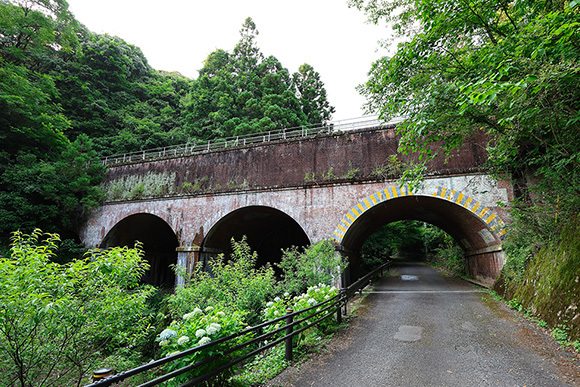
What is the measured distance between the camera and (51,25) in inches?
743

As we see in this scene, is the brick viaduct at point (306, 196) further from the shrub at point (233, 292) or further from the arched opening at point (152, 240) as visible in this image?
the shrub at point (233, 292)

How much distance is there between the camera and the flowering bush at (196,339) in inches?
113

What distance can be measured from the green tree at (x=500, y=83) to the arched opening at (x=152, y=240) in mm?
14519

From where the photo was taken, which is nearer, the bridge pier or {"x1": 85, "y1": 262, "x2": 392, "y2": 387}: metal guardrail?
{"x1": 85, "y1": 262, "x2": 392, "y2": 387}: metal guardrail

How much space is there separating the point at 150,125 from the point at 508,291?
2862 cm

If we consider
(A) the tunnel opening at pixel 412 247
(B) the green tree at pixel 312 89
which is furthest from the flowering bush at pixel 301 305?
(B) the green tree at pixel 312 89

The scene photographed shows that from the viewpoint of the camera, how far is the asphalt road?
367 cm

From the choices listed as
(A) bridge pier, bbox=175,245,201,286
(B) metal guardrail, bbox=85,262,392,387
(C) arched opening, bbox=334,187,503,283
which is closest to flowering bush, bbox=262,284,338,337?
(B) metal guardrail, bbox=85,262,392,387

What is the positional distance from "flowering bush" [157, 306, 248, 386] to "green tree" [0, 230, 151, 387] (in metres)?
1.57

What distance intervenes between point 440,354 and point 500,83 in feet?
13.8

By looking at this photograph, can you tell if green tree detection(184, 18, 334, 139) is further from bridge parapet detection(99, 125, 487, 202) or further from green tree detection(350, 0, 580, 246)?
green tree detection(350, 0, 580, 246)

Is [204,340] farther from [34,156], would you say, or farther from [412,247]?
[412,247]

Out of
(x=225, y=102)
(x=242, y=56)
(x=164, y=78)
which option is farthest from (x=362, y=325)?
(x=164, y=78)

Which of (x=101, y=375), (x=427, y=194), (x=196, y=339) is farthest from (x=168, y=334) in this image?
(x=427, y=194)
